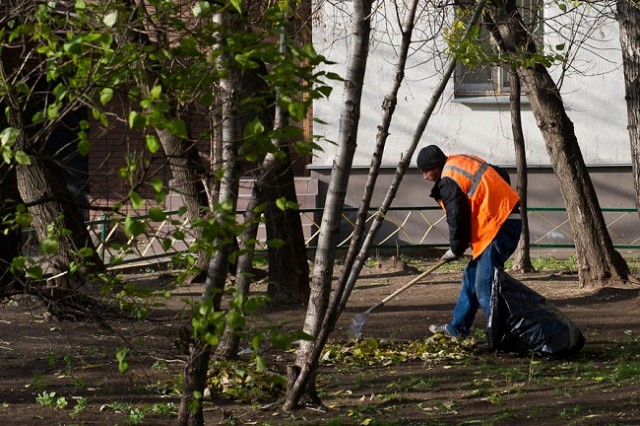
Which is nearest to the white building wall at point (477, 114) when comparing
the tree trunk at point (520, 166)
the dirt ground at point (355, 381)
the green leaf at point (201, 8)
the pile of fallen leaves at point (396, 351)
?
the tree trunk at point (520, 166)

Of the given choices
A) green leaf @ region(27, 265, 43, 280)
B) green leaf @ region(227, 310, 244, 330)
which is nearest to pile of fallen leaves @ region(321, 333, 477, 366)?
green leaf @ region(227, 310, 244, 330)

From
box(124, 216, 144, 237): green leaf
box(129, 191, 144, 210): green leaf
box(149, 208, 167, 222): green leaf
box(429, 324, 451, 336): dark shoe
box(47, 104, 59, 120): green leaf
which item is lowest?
box(429, 324, 451, 336): dark shoe

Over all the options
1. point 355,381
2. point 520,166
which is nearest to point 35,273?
point 355,381

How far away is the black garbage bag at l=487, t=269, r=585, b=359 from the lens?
24.1 ft

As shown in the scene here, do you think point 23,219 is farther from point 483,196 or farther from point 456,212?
point 483,196

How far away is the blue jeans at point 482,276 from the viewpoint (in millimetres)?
7715

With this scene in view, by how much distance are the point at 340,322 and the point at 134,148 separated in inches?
207

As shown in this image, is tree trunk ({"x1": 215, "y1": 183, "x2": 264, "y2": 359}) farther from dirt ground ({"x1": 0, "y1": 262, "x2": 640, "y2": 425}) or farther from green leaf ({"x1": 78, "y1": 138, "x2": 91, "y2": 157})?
green leaf ({"x1": 78, "y1": 138, "x2": 91, "y2": 157})

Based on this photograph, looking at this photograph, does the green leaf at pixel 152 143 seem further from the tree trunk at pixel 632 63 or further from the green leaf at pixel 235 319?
the tree trunk at pixel 632 63

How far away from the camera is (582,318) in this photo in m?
9.08

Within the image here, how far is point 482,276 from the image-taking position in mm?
7730

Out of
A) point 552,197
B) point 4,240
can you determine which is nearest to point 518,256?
point 552,197

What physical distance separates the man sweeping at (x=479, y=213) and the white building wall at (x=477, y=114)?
7.83m

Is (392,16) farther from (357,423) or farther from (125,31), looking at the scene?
(125,31)
